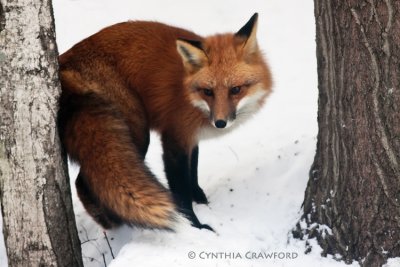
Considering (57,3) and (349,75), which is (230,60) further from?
(57,3)

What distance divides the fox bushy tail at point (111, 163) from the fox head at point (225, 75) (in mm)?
686

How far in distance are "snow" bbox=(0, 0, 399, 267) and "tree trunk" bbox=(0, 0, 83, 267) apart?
60cm

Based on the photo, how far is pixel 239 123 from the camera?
5.27 m

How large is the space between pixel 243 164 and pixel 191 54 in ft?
5.64

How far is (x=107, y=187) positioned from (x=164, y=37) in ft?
5.43

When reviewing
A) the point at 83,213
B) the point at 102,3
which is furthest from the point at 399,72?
the point at 102,3

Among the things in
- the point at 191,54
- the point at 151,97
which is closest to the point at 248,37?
the point at 191,54

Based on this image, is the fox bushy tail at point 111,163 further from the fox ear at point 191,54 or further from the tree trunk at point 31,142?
the fox ear at point 191,54

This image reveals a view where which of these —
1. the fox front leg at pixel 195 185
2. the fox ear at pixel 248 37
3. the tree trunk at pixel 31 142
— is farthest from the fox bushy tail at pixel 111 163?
the fox ear at pixel 248 37

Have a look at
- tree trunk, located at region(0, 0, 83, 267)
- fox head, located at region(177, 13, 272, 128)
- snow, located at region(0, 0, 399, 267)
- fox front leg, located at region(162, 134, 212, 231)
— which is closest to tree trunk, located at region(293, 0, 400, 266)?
snow, located at region(0, 0, 399, 267)

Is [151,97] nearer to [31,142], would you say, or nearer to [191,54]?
[191,54]

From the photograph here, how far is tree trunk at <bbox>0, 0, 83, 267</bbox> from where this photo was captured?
13.5 ft

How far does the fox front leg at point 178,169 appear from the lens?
521 cm

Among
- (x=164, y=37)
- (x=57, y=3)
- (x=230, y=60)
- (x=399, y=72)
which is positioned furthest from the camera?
(x=57, y=3)
